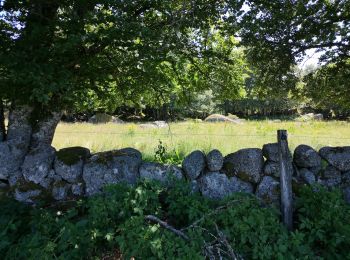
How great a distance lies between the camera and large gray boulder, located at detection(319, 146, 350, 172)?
5.02 metres

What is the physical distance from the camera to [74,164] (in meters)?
5.32

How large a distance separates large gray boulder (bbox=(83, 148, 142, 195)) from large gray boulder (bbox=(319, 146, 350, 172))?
10.6 ft

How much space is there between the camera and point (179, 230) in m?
3.81

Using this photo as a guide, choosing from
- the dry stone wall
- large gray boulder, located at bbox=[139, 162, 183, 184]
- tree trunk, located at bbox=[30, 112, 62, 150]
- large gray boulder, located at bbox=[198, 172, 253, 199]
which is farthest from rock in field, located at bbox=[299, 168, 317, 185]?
tree trunk, located at bbox=[30, 112, 62, 150]

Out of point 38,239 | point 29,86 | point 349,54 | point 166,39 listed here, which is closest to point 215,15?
point 166,39

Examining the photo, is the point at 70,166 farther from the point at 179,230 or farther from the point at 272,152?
the point at 272,152

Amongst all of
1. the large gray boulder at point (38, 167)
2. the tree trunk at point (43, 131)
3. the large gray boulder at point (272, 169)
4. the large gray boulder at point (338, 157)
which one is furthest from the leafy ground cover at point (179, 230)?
the tree trunk at point (43, 131)

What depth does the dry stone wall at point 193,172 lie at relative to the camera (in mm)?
5023

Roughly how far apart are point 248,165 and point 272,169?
15.6 inches

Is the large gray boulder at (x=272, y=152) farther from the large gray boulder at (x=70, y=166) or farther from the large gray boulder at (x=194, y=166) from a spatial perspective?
the large gray boulder at (x=70, y=166)

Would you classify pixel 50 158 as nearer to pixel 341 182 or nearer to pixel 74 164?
pixel 74 164

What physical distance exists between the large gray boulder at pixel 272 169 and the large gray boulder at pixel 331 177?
2.58 feet

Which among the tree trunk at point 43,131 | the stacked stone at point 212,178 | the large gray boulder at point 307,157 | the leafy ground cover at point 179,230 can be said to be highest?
the tree trunk at point 43,131

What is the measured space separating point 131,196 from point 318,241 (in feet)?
8.35
